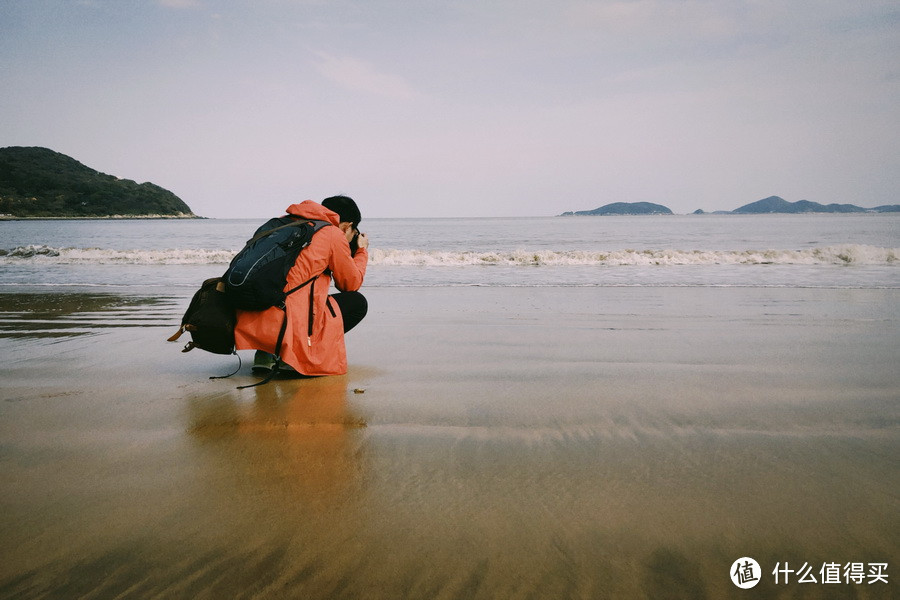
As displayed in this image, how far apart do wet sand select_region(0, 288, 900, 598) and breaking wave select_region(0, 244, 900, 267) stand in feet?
37.0

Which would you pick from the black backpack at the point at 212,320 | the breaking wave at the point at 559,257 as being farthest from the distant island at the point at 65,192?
the black backpack at the point at 212,320

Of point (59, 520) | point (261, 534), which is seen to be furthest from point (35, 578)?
point (261, 534)

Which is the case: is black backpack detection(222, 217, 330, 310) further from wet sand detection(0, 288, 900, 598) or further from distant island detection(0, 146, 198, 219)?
distant island detection(0, 146, 198, 219)

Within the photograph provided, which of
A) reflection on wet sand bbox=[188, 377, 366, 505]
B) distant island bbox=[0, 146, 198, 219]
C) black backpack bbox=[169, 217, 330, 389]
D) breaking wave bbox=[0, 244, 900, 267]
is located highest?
distant island bbox=[0, 146, 198, 219]

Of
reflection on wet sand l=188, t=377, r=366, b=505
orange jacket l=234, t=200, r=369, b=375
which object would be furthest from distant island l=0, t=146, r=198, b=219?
reflection on wet sand l=188, t=377, r=366, b=505

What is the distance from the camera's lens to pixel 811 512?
6.70 ft

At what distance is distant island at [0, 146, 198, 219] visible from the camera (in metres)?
113

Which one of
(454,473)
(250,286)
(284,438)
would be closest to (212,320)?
(250,286)

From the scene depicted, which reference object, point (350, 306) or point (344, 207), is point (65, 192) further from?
point (344, 207)

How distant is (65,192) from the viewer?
121 metres

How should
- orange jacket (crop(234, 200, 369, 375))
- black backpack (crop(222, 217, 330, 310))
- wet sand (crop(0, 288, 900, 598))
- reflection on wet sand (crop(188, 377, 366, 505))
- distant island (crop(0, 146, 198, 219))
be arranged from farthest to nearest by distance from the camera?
distant island (crop(0, 146, 198, 219)), orange jacket (crop(234, 200, 369, 375)), black backpack (crop(222, 217, 330, 310)), reflection on wet sand (crop(188, 377, 366, 505)), wet sand (crop(0, 288, 900, 598))

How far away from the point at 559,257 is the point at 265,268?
14.3 meters

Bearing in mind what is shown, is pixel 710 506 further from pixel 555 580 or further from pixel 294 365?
pixel 294 365

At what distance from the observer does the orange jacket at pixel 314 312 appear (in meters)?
3.60
